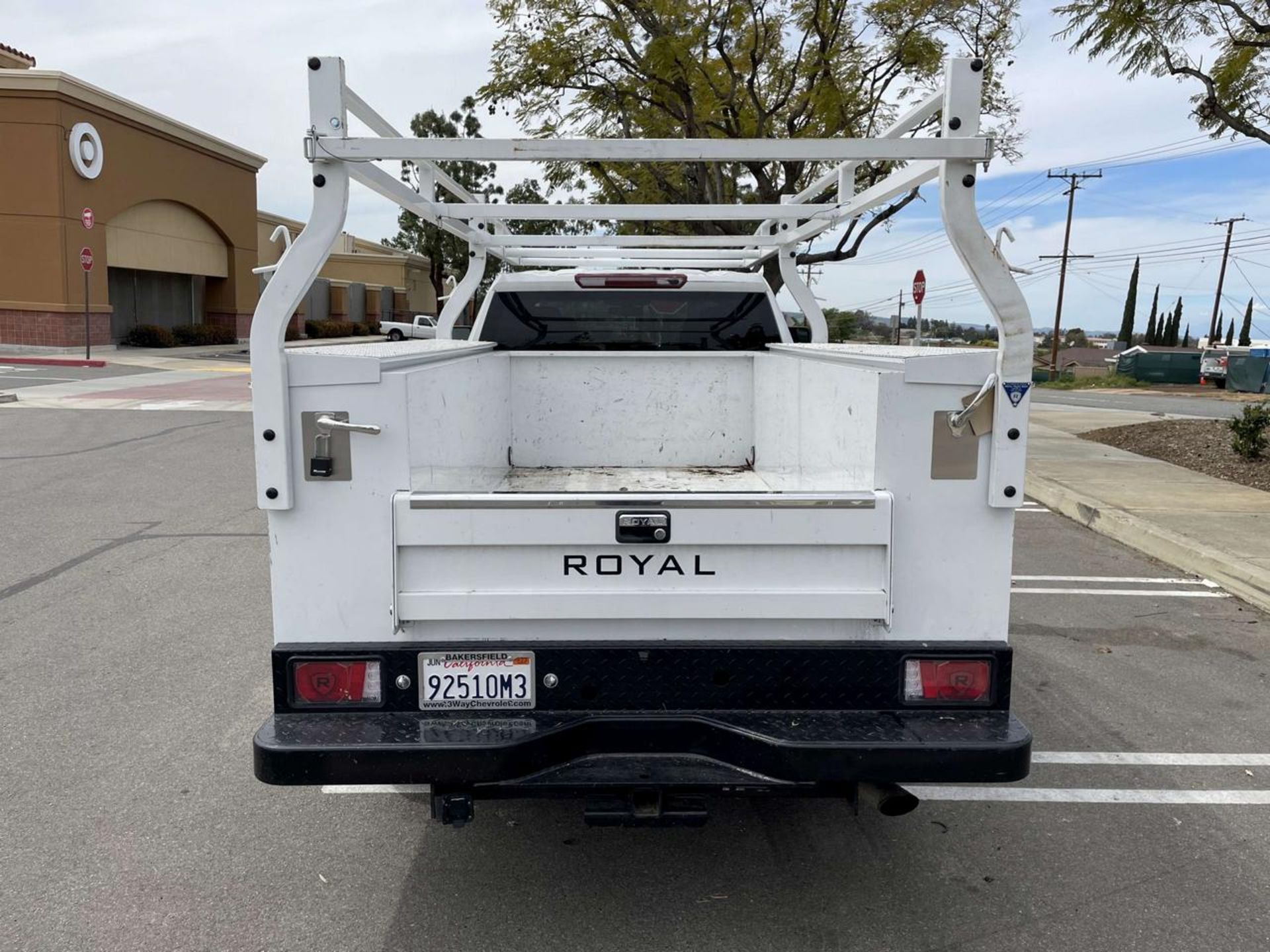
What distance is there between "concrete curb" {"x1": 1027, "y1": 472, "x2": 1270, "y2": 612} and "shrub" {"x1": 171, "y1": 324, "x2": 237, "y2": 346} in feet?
103

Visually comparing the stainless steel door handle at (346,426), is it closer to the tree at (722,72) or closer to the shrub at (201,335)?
the tree at (722,72)

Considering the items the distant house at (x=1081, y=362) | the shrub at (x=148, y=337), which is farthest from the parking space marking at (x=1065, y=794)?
the distant house at (x=1081, y=362)

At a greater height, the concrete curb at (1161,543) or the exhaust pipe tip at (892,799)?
the exhaust pipe tip at (892,799)

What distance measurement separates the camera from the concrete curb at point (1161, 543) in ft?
22.5

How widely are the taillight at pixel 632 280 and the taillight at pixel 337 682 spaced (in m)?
3.29

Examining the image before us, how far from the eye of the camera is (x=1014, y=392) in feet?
9.46

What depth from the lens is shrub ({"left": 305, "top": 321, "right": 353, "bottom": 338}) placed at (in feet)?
137

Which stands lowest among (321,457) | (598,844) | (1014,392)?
(598,844)

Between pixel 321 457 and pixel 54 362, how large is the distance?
2781 centimetres

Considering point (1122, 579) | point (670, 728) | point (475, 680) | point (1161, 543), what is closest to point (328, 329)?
point (1161, 543)

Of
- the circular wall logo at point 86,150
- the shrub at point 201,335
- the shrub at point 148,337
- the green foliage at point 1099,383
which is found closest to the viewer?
the circular wall logo at point 86,150

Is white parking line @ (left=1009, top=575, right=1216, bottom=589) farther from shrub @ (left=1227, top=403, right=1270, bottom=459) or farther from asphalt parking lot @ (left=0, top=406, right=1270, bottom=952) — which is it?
shrub @ (left=1227, top=403, right=1270, bottom=459)

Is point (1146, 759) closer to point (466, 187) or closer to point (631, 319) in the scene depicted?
point (631, 319)

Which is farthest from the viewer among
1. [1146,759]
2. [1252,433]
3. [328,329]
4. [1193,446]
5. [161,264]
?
[328,329]
